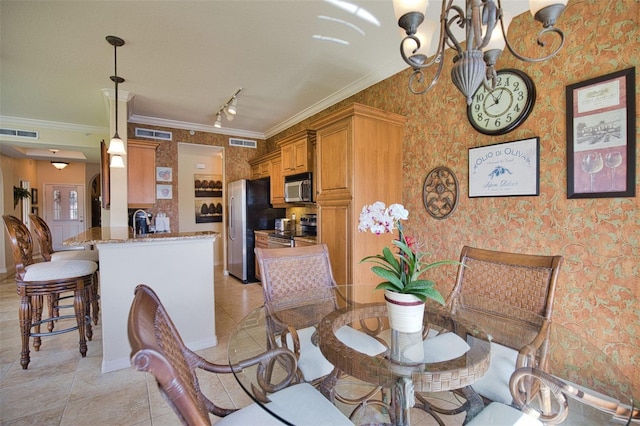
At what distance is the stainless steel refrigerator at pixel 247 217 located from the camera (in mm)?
5156

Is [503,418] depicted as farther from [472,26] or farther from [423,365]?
[472,26]

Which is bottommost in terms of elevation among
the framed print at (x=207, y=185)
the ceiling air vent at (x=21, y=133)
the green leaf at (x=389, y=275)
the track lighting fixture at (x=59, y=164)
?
the green leaf at (x=389, y=275)

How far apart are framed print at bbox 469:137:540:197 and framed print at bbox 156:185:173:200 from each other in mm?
4786

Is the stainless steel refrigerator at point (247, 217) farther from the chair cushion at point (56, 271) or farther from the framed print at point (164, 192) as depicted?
the chair cushion at point (56, 271)

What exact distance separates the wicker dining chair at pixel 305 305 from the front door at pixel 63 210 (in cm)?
945

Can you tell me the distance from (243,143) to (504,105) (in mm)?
4617

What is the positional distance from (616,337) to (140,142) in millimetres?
5516

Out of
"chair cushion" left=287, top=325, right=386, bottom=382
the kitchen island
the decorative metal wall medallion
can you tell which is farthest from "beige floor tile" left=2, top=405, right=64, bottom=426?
the decorative metal wall medallion

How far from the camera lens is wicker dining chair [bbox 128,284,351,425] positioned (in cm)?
67

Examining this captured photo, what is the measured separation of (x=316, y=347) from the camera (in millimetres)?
1608

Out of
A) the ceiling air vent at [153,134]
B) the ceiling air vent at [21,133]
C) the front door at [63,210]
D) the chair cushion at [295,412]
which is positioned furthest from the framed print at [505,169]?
the front door at [63,210]

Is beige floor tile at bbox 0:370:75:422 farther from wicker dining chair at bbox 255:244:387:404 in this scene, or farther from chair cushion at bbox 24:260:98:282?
wicker dining chair at bbox 255:244:387:404

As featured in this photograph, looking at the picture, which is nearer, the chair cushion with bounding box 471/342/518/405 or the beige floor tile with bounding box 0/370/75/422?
the chair cushion with bounding box 471/342/518/405

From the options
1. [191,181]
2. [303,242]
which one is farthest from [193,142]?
[303,242]
